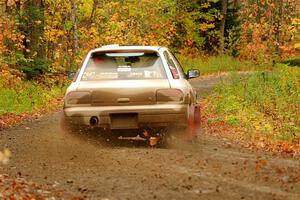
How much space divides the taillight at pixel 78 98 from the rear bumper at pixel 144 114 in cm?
15

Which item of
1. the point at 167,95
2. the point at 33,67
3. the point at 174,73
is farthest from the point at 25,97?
the point at 167,95

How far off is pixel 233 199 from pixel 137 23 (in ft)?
78.2

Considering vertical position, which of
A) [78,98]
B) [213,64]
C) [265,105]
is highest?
[78,98]

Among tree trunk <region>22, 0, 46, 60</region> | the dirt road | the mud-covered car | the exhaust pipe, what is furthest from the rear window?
tree trunk <region>22, 0, 46, 60</region>

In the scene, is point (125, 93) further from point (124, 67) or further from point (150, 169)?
point (150, 169)

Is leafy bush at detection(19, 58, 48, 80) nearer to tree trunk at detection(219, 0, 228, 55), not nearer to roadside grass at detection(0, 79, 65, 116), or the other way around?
roadside grass at detection(0, 79, 65, 116)

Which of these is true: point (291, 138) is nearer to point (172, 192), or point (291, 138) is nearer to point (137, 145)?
point (137, 145)

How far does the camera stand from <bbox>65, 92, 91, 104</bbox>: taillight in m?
9.52

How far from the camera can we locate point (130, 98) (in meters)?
9.43

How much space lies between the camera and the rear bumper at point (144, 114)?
370 inches

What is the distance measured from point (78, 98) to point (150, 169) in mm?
2174

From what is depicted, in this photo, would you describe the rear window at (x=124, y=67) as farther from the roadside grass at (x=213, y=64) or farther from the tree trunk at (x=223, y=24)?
the tree trunk at (x=223, y=24)

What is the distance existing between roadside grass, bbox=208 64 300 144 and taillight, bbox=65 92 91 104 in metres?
3.42

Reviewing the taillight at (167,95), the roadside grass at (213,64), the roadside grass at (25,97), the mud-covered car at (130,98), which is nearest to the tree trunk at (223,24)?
the roadside grass at (213,64)
